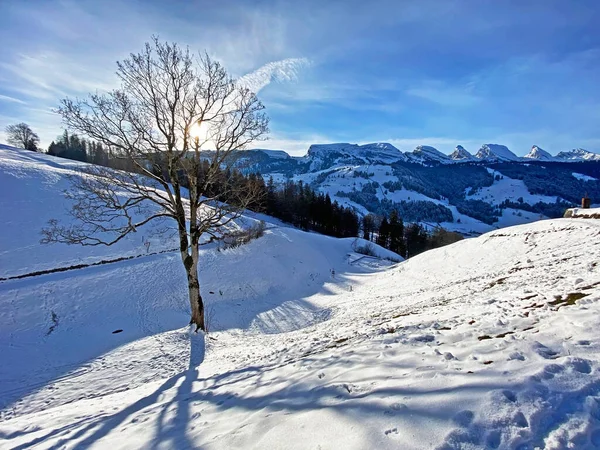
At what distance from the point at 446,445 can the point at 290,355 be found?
5221mm

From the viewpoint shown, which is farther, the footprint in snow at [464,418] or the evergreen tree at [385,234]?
the evergreen tree at [385,234]

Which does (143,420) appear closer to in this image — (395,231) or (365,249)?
(365,249)

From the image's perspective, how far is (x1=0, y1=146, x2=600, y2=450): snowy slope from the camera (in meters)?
3.35

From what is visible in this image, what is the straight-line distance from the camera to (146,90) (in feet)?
35.9

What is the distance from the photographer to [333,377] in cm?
511

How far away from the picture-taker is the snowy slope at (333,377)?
11.0 ft

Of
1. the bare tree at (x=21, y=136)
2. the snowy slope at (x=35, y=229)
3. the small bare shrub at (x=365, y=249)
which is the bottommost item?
the small bare shrub at (x=365, y=249)

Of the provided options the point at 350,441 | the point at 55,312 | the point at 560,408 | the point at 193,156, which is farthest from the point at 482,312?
the point at 55,312

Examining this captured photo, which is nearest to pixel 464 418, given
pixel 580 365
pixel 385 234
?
pixel 580 365

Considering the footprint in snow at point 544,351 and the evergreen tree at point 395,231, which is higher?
the footprint in snow at point 544,351

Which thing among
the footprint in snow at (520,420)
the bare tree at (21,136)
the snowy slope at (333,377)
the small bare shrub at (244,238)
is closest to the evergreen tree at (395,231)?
the small bare shrub at (244,238)

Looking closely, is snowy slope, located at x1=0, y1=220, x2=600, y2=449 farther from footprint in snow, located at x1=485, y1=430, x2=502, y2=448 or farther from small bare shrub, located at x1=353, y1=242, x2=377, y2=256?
small bare shrub, located at x1=353, y1=242, x2=377, y2=256

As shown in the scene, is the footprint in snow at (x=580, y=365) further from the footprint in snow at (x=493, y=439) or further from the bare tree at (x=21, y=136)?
the bare tree at (x=21, y=136)

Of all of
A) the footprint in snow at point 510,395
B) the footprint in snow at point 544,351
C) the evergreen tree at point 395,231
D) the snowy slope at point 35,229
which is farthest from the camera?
the evergreen tree at point 395,231
